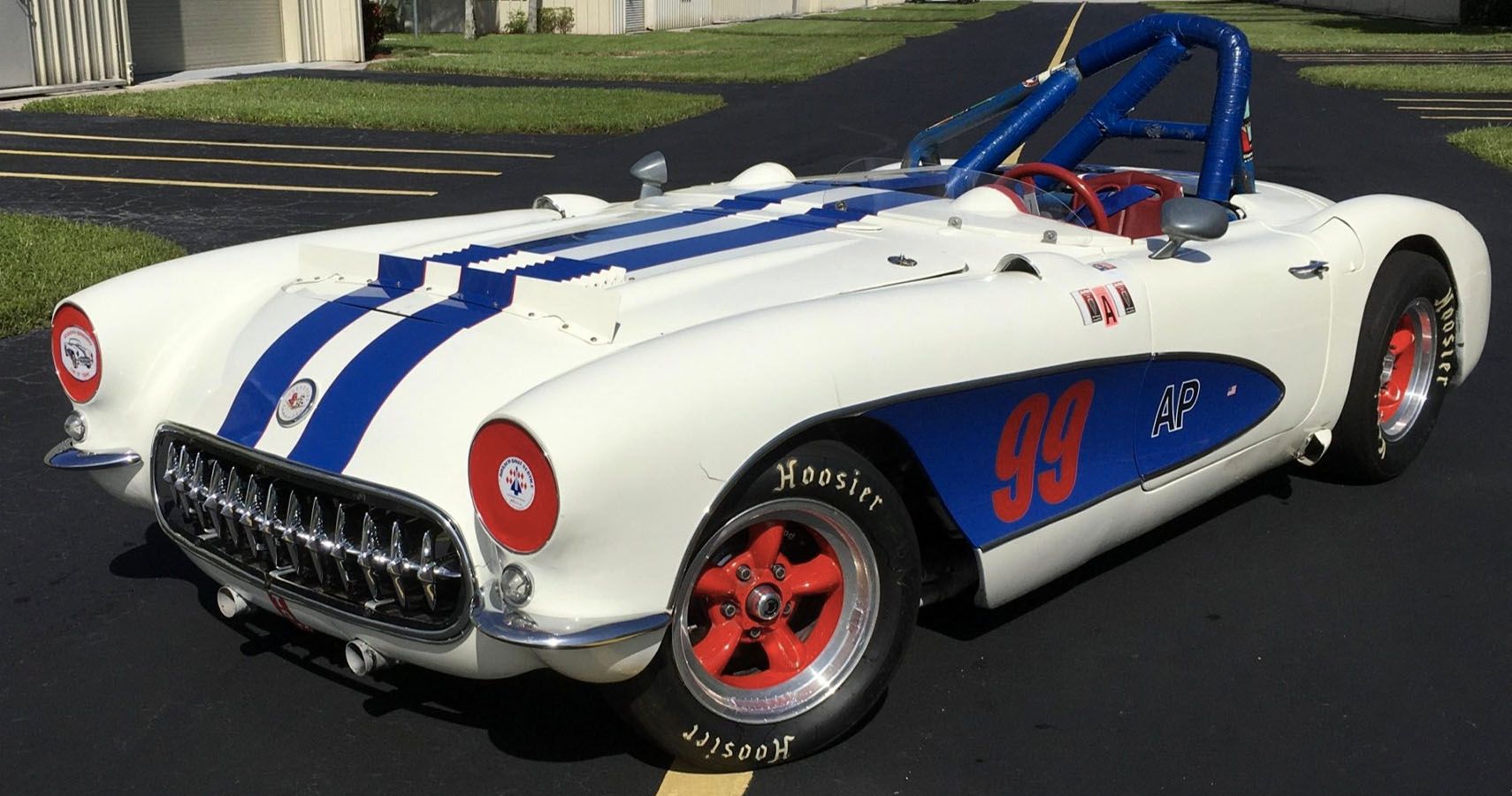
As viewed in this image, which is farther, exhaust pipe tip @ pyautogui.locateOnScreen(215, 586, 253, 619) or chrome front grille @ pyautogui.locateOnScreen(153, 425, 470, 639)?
exhaust pipe tip @ pyautogui.locateOnScreen(215, 586, 253, 619)

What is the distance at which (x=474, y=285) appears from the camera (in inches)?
128

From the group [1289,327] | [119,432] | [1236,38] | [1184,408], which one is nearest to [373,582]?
[119,432]

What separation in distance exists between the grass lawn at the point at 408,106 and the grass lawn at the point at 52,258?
17.8 feet

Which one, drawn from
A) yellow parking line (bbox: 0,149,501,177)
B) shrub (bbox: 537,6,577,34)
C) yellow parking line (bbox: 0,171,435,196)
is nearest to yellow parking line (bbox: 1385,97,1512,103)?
yellow parking line (bbox: 0,149,501,177)

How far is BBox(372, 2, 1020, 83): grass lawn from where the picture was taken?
805 inches

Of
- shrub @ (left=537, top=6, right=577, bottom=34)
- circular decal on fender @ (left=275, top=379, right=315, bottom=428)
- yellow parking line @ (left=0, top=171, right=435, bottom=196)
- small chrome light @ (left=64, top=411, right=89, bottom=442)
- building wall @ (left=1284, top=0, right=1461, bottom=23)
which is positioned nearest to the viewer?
circular decal on fender @ (left=275, top=379, right=315, bottom=428)

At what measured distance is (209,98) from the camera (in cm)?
1570

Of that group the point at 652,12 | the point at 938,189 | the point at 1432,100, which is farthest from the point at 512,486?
the point at 652,12

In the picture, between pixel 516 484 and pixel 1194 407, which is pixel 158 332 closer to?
pixel 516 484

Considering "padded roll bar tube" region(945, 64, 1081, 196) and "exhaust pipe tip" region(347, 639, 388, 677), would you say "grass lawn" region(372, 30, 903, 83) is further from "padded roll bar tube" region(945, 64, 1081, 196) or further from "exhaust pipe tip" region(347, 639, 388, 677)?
"exhaust pipe tip" region(347, 639, 388, 677)

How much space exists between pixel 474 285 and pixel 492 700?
A: 0.93 m

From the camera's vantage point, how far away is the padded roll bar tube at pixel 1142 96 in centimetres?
452

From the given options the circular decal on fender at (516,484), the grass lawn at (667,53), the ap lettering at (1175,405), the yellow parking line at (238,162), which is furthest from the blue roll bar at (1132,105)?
the grass lawn at (667,53)

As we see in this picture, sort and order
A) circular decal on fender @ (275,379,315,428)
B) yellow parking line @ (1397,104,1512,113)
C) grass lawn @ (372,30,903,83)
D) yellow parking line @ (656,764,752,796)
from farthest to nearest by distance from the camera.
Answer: grass lawn @ (372,30,903,83) < yellow parking line @ (1397,104,1512,113) < circular decal on fender @ (275,379,315,428) < yellow parking line @ (656,764,752,796)
